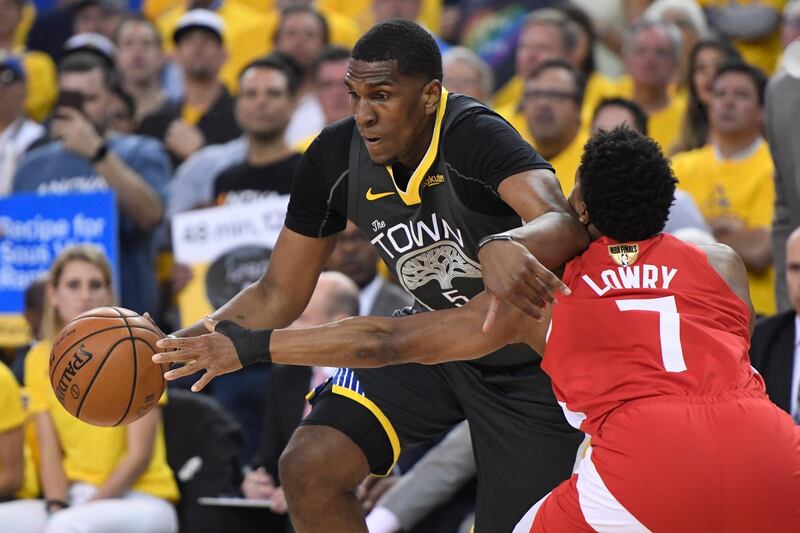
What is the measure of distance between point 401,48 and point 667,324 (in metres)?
1.26

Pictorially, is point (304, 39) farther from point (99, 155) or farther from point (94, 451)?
point (94, 451)

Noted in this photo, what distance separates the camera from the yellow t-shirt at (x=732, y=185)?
7.02 meters

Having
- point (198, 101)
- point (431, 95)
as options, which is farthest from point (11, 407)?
point (198, 101)

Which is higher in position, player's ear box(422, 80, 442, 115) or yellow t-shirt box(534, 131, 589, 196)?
player's ear box(422, 80, 442, 115)

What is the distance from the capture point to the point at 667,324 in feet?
11.9

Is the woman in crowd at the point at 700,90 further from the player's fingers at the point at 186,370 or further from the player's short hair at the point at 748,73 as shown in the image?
the player's fingers at the point at 186,370

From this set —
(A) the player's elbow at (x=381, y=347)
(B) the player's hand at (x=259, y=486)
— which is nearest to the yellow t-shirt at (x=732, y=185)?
(B) the player's hand at (x=259, y=486)

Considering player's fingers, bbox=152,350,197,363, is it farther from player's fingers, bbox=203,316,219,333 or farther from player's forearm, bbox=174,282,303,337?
player's forearm, bbox=174,282,303,337

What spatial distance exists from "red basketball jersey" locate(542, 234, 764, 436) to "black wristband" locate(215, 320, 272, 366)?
2.65ft

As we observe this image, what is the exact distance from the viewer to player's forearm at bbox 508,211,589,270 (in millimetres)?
3746

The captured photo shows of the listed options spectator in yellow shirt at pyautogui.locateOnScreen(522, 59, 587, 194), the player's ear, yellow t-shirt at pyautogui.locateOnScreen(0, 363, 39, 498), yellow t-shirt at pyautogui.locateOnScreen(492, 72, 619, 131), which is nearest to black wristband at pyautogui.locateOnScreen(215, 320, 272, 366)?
the player's ear

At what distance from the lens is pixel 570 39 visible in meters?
8.66

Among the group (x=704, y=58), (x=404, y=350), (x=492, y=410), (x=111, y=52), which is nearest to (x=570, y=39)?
(x=704, y=58)

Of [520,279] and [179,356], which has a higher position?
[520,279]
